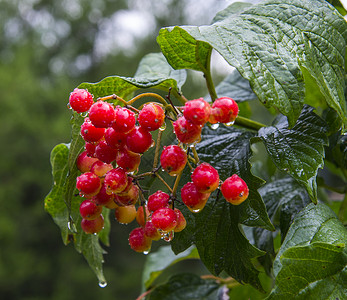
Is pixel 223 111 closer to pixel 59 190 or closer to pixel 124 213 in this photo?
pixel 124 213

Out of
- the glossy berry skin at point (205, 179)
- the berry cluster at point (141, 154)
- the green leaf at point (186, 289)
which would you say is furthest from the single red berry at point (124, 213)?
the green leaf at point (186, 289)

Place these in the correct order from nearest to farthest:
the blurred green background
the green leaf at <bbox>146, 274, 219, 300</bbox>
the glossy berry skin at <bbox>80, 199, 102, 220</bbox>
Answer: the glossy berry skin at <bbox>80, 199, 102, 220</bbox>
the green leaf at <bbox>146, 274, 219, 300</bbox>
the blurred green background

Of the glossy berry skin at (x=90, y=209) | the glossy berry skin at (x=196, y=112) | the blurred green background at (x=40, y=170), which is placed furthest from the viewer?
the blurred green background at (x=40, y=170)

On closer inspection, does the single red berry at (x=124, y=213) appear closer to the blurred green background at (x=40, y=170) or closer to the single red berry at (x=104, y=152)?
the single red berry at (x=104, y=152)

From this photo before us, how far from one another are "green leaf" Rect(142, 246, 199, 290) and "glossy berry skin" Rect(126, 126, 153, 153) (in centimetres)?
38

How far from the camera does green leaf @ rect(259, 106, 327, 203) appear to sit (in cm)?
42

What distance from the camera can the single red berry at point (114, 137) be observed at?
405mm

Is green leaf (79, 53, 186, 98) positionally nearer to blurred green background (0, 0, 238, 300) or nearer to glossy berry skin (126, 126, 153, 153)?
glossy berry skin (126, 126, 153, 153)

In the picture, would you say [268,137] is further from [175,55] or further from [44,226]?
[44,226]

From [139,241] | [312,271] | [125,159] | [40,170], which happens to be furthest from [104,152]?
[40,170]

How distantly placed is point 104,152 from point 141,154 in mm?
38

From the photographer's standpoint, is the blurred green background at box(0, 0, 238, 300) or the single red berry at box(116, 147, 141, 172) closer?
the single red berry at box(116, 147, 141, 172)

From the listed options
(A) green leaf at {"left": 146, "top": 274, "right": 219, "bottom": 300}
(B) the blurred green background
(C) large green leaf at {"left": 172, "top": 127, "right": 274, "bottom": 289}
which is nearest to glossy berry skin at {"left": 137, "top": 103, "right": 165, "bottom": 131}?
(C) large green leaf at {"left": 172, "top": 127, "right": 274, "bottom": 289}

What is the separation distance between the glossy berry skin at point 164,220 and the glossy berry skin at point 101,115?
10 centimetres
